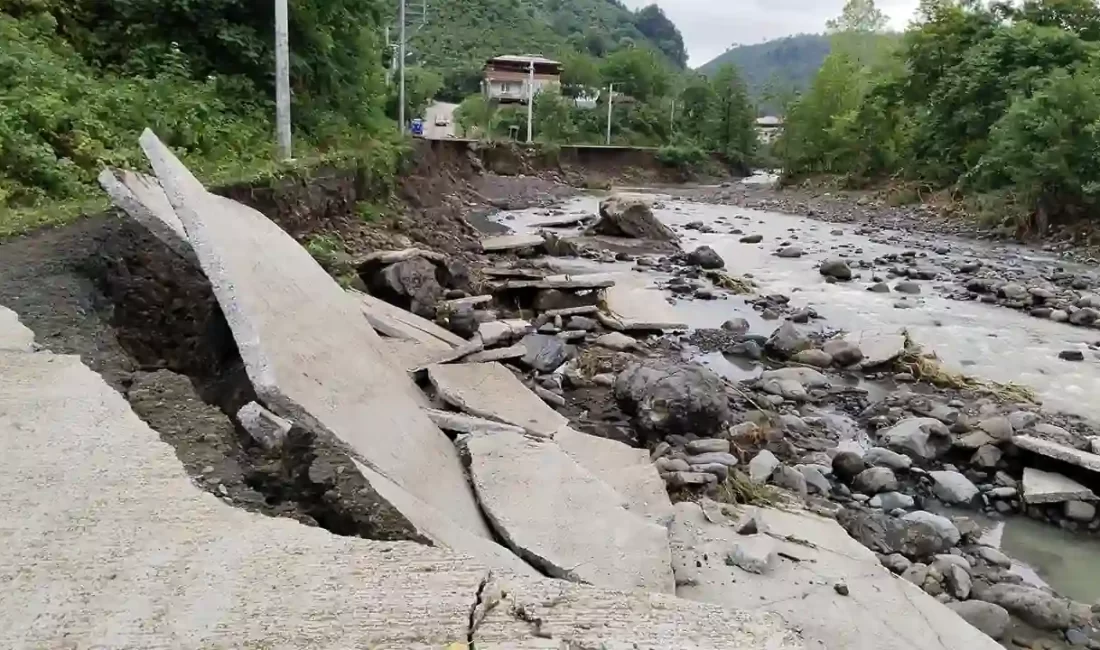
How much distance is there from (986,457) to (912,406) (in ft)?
4.34

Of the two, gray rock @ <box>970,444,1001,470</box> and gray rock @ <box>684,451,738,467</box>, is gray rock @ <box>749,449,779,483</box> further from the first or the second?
gray rock @ <box>970,444,1001,470</box>

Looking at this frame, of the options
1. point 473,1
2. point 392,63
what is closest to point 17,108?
point 392,63

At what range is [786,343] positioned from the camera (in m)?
9.30

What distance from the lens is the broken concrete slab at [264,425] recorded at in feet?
8.91

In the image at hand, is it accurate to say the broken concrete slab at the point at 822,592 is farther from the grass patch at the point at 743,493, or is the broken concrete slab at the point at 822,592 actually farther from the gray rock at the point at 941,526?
the gray rock at the point at 941,526

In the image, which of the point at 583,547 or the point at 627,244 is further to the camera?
the point at 627,244

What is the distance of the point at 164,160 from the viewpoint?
12.5 ft

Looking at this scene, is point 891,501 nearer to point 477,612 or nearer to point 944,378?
point 944,378

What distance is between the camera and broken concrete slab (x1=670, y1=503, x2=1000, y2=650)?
3395mm

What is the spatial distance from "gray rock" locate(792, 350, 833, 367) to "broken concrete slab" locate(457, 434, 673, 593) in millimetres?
5693

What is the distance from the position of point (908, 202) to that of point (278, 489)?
28.2 metres

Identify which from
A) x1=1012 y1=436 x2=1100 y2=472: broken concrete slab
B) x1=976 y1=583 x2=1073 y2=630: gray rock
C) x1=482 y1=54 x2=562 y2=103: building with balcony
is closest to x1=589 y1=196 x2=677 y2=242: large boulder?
x1=1012 y1=436 x2=1100 y2=472: broken concrete slab

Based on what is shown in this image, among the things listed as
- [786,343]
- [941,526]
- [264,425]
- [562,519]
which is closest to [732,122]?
[786,343]

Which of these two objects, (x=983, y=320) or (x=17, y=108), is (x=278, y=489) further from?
(x=983, y=320)
